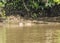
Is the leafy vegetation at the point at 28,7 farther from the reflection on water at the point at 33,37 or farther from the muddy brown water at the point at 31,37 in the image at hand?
the reflection on water at the point at 33,37

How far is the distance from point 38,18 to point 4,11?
3146mm

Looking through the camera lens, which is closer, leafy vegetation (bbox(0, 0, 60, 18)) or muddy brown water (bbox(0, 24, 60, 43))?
muddy brown water (bbox(0, 24, 60, 43))

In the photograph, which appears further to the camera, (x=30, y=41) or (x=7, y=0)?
(x=7, y=0)

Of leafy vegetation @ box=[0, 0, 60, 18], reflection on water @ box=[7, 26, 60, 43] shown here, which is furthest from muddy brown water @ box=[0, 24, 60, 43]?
leafy vegetation @ box=[0, 0, 60, 18]

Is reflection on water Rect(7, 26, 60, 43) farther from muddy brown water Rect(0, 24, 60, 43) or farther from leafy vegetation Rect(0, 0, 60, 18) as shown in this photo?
leafy vegetation Rect(0, 0, 60, 18)

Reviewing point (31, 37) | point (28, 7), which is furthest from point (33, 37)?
point (28, 7)

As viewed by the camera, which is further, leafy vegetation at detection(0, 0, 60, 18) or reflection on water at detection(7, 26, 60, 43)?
leafy vegetation at detection(0, 0, 60, 18)

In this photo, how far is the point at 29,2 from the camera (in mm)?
24203

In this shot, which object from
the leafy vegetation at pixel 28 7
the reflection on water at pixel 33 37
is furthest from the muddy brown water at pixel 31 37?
the leafy vegetation at pixel 28 7

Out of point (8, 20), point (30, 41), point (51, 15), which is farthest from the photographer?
point (51, 15)

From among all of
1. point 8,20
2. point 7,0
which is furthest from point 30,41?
point 7,0

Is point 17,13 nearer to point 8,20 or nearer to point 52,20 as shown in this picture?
point 8,20

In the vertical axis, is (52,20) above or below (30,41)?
below

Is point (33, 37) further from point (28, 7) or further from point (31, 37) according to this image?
point (28, 7)
